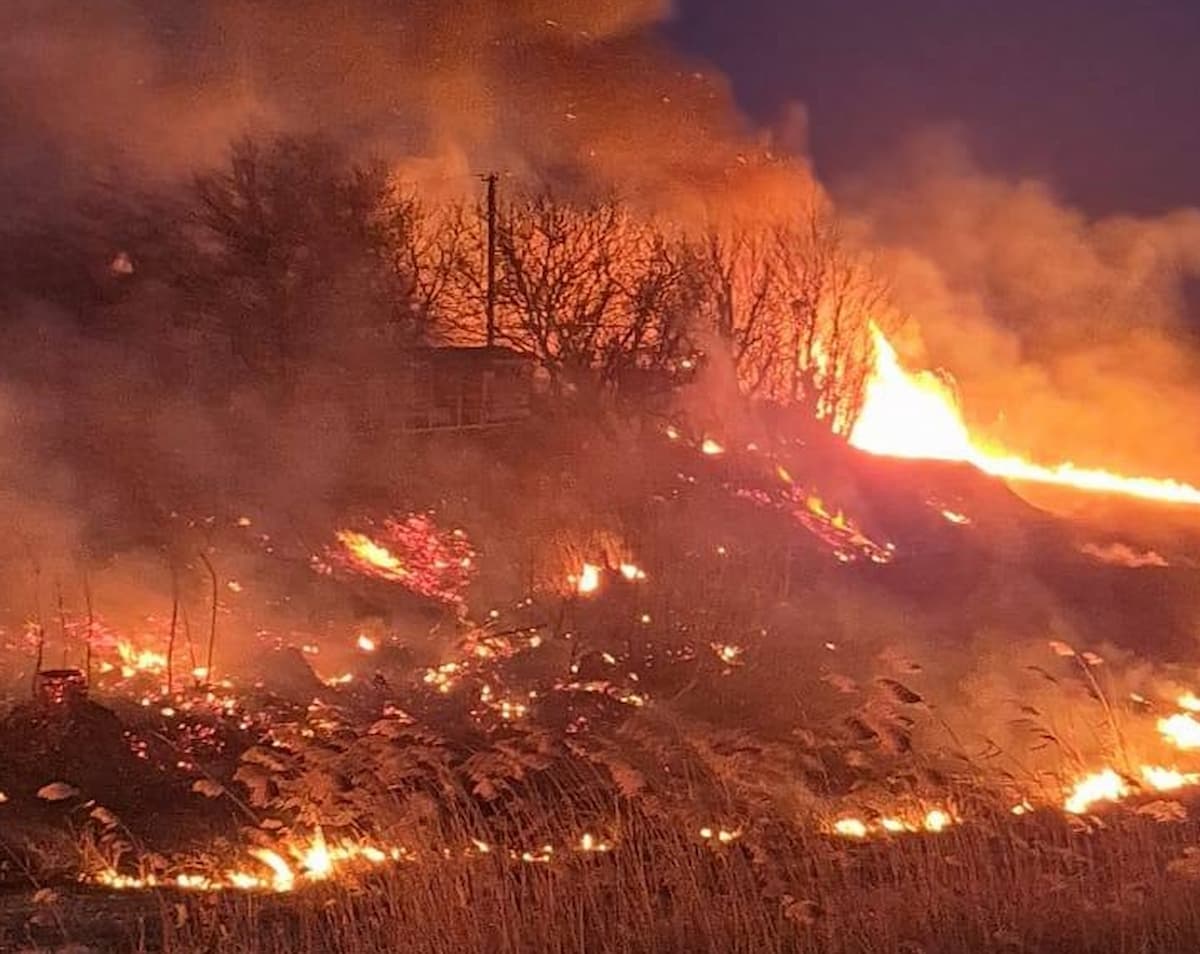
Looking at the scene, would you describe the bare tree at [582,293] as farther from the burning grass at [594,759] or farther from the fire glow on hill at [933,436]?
the fire glow on hill at [933,436]

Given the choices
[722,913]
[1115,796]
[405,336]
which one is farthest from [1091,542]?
[722,913]

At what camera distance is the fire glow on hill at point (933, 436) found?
29453 millimetres

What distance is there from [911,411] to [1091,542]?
9106 millimetres

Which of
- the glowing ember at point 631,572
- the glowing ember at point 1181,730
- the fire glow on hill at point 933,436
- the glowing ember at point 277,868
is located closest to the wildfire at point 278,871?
the glowing ember at point 277,868

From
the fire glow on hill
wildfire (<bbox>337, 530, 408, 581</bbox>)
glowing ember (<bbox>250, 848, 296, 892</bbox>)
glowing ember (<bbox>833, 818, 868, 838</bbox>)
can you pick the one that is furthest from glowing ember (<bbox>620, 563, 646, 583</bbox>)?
the fire glow on hill

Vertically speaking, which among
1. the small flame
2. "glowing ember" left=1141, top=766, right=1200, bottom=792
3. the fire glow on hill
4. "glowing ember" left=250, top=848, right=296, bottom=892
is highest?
the fire glow on hill

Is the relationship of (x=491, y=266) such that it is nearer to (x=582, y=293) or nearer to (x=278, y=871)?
(x=582, y=293)

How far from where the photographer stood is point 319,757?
18.4 ft

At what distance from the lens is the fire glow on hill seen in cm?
2945

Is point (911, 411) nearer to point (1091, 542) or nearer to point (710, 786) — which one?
point (1091, 542)

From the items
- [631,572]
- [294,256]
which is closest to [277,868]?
[631,572]

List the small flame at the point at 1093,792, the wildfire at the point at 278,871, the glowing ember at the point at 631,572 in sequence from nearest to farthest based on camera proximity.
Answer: the wildfire at the point at 278,871, the small flame at the point at 1093,792, the glowing ember at the point at 631,572

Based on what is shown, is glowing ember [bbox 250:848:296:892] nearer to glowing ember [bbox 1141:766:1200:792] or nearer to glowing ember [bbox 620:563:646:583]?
glowing ember [bbox 1141:766:1200:792]

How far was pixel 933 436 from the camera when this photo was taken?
31.2 metres
